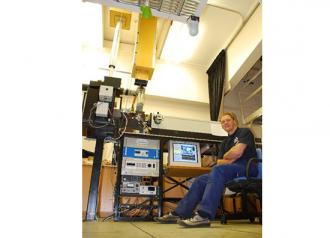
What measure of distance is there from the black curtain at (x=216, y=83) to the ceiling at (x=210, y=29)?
0.85 feet

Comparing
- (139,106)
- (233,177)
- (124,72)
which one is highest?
(124,72)

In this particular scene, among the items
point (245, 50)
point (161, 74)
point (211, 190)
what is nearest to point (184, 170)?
point (211, 190)

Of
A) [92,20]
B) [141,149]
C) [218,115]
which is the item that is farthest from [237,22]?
[141,149]

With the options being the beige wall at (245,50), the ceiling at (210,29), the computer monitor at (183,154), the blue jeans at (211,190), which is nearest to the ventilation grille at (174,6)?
the blue jeans at (211,190)

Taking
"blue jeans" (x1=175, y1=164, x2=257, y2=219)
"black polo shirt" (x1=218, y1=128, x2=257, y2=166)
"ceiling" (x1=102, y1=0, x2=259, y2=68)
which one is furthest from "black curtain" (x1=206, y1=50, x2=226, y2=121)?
"blue jeans" (x1=175, y1=164, x2=257, y2=219)

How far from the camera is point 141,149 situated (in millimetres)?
3002

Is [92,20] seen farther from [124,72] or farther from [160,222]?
[160,222]

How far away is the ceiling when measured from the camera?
4617mm

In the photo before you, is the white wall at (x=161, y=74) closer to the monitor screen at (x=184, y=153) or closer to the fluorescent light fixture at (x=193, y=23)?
the monitor screen at (x=184, y=153)

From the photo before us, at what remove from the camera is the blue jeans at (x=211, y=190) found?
2.00m

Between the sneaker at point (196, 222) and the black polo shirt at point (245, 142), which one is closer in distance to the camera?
the sneaker at point (196, 222)

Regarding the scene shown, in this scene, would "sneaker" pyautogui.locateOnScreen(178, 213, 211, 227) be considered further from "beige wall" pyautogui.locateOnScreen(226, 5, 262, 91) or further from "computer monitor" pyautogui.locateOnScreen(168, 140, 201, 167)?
"beige wall" pyautogui.locateOnScreen(226, 5, 262, 91)

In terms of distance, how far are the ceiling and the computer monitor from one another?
2.42m
